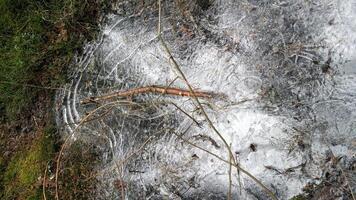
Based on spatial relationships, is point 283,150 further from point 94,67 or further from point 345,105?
point 94,67

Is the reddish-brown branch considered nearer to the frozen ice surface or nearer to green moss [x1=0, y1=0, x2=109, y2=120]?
the frozen ice surface

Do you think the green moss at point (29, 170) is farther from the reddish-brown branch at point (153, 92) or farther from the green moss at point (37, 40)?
the reddish-brown branch at point (153, 92)

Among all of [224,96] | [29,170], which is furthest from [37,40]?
[224,96]

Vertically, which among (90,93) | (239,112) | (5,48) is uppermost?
(5,48)

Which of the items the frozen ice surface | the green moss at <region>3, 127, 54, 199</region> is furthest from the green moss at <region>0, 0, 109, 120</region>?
the green moss at <region>3, 127, 54, 199</region>

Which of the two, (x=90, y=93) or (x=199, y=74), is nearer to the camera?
(x=199, y=74)

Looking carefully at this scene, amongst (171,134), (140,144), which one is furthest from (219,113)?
(140,144)

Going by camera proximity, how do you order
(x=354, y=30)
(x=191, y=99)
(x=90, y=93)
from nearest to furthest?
(x=354, y=30), (x=191, y=99), (x=90, y=93)

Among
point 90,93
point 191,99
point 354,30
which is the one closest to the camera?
point 354,30
